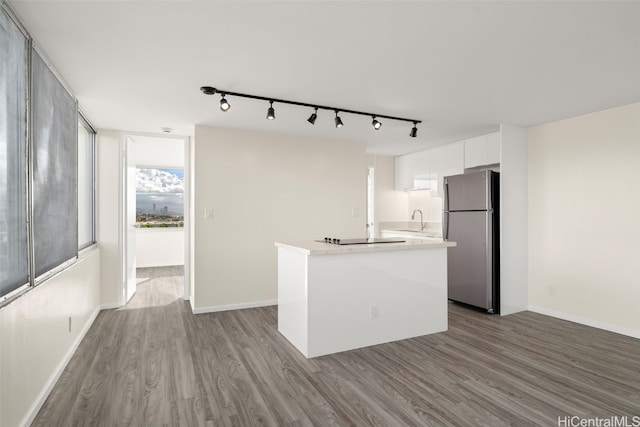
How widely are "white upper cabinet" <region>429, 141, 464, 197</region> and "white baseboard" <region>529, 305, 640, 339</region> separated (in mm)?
2115

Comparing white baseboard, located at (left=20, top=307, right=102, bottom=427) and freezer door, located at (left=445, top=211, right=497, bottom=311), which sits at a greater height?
freezer door, located at (left=445, top=211, right=497, bottom=311)

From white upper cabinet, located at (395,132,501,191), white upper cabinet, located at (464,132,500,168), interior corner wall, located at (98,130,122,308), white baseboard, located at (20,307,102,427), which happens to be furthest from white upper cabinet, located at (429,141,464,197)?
white baseboard, located at (20,307,102,427)

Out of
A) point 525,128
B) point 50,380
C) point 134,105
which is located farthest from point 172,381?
point 525,128

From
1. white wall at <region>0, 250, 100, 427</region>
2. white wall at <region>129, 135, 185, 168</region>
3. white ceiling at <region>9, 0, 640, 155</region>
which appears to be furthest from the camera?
white wall at <region>129, 135, 185, 168</region>

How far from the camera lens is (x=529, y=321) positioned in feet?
13.5

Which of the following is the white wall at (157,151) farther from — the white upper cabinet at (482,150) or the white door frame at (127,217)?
the white upper cabinet at (482,150)

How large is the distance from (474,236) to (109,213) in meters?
4.74

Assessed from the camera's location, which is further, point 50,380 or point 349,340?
point 349,340

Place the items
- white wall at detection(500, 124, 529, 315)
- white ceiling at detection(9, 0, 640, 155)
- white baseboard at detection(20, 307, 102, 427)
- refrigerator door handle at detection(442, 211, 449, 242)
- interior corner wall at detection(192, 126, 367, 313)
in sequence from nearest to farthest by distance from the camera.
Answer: white ceiling at detection(9, 0, 640, 155) → white baseboard at detection(20, 307, 102, 427) → white wall at detection(500, 124, 529, 315) → interior corner wall at detection(192, 126, 367, 313) → refrigerator door handle at detection(442, 211, 449, 242)

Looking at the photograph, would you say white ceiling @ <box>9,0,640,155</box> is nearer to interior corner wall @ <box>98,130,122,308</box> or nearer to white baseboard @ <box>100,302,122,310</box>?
interior corner wall @ <box>98,130,122,308</box>

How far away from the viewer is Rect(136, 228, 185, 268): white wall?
7973mm

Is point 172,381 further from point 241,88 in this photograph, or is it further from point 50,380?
point 241,88

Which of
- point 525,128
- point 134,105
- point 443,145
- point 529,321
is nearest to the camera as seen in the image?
point 134,105

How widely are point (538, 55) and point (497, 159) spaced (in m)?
2.37
